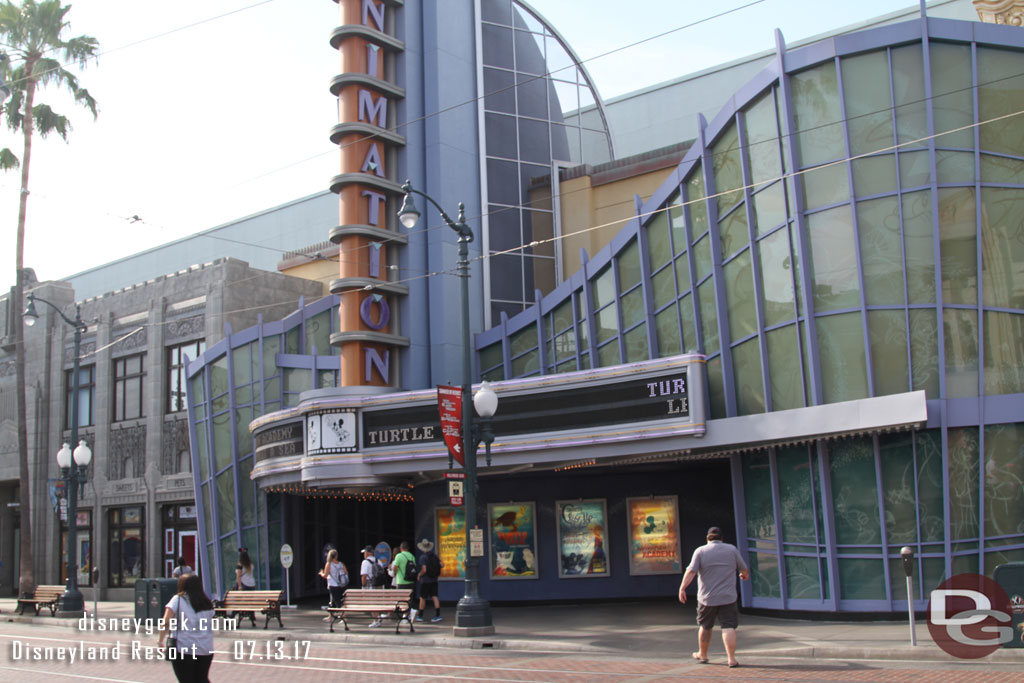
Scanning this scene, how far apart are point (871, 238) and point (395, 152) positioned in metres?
16.5

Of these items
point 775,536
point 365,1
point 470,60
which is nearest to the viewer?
point 775,536

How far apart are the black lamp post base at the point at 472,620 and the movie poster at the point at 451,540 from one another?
780 centimetres

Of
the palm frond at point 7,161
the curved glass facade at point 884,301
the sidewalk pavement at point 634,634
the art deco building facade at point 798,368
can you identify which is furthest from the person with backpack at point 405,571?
the palm frond at point 7,161

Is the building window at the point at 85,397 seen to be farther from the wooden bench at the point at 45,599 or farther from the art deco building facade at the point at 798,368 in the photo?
the art deco building facade at the point at 798,368

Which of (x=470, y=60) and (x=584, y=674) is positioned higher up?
(x=470, y=60)

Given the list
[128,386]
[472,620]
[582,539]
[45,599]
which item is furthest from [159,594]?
[128,386]

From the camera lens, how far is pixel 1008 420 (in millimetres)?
18234

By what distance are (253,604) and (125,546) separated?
17864mm

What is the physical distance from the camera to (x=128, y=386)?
39.1m

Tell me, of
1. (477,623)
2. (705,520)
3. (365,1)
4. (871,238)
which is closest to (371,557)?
(477,623)

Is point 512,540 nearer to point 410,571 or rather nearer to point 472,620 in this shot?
point 410,571

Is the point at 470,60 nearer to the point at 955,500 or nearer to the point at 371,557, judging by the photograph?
the point at 371,557

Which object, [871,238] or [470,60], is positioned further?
[470,60]

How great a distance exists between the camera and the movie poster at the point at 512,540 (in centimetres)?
2651
